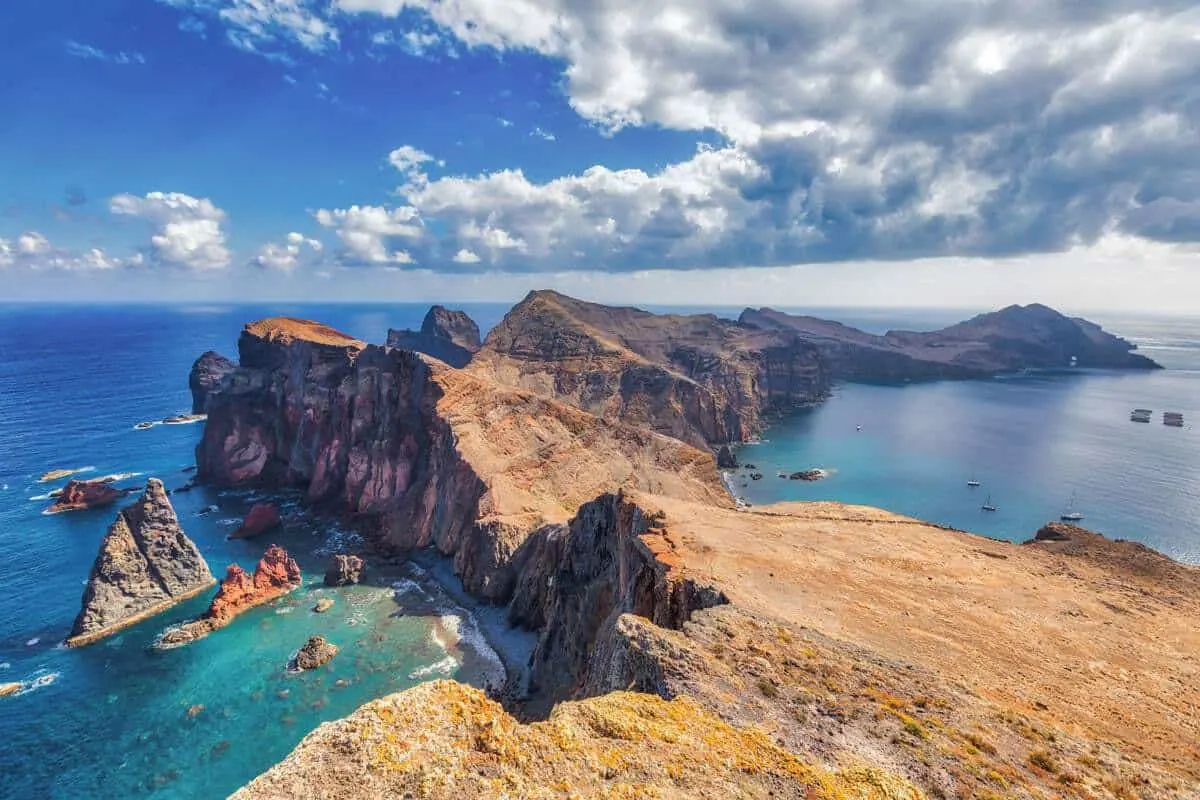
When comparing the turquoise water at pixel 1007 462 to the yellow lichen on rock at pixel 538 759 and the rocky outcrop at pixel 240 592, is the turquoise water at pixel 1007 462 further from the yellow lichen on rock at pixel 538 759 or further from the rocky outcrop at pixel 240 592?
the yellow lichen on rock at pixel 538 759

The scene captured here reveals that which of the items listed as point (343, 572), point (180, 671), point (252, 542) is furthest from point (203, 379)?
point (180, 671)

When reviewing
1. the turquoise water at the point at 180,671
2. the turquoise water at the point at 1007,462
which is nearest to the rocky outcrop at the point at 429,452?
the turquoise water at the point at 180,671

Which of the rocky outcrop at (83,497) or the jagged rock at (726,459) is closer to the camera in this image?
the rocky outcrop at (83,497)

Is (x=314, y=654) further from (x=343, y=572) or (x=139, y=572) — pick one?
(x=139, y=572)

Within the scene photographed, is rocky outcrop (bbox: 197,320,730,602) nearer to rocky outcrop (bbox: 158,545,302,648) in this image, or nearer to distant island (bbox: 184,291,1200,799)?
distant island (bbox: 184,291,1200,799)

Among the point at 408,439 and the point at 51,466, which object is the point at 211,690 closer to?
the point at 408,439

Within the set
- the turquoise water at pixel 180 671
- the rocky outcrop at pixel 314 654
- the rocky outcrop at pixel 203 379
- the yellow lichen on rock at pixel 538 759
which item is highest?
the yellow lichen on rock at pixel 538 759

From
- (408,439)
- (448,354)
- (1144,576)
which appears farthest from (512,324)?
(1144,576)
